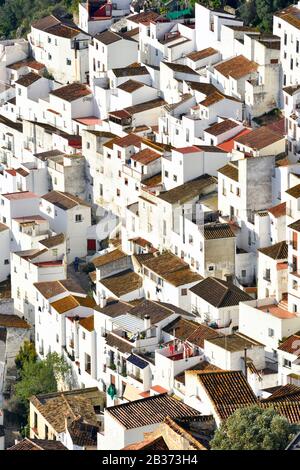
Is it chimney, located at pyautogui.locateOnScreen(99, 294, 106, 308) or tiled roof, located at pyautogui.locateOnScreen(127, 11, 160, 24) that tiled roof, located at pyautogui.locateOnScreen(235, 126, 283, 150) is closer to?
chimney, located at pyautogui.locateOnScreen(99, 294, 106, 308)

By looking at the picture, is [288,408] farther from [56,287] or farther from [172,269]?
[56,287]

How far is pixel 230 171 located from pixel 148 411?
16.2 metres

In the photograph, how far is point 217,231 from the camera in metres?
73.4

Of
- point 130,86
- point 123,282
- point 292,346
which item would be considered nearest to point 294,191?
point 292,346

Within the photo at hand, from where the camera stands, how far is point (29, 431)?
A: 229 feet

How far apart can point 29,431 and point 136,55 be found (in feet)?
88.5

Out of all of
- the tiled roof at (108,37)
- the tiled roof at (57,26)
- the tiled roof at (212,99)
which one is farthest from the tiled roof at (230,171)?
the tiled roof at (57,26)

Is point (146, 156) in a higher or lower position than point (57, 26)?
higher

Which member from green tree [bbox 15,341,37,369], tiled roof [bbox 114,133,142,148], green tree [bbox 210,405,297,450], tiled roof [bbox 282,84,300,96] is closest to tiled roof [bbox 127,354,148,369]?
green tree [bbox 15,341,37,369]

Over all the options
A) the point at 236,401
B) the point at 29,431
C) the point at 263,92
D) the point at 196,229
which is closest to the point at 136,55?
the point at 263,92

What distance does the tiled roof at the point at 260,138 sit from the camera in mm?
76375

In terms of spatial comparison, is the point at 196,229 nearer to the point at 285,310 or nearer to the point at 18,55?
the point at 285,310

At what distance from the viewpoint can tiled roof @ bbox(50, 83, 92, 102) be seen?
89.6 m

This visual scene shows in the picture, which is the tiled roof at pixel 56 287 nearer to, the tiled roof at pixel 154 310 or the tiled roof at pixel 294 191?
the tiled roof at pixel 154 310
